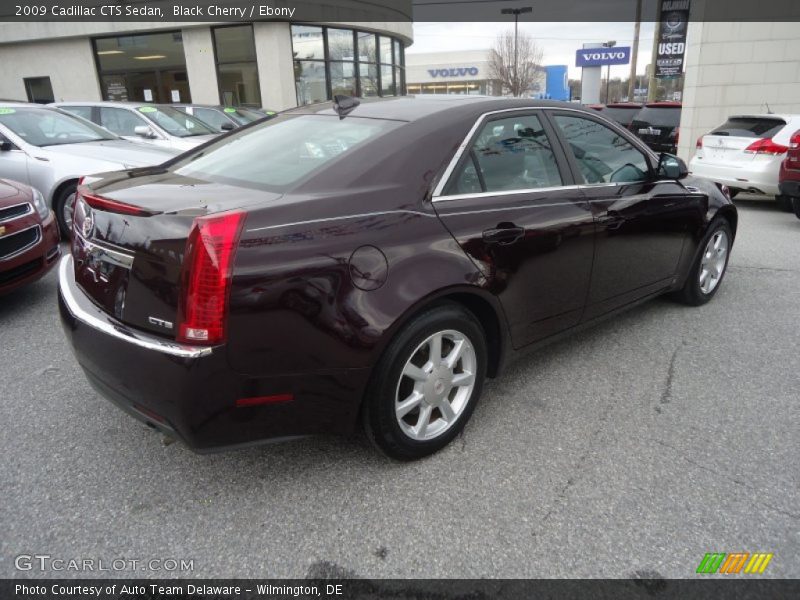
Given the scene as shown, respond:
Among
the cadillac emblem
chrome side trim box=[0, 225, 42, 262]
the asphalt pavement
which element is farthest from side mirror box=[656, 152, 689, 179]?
chrome side trim box=[0, 225, 42, 262]

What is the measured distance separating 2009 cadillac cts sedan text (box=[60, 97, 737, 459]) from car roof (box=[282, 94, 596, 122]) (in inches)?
0.7

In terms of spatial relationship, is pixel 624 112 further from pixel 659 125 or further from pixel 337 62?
pixel 337 62

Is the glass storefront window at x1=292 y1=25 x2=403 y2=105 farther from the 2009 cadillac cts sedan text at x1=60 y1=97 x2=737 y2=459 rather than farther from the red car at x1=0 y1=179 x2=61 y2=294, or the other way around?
the 2009 cadillac cts sedan text at x1=60 y1=97 x2=737 y2=459

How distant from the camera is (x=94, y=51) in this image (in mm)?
21547

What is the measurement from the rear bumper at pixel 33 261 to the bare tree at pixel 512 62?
45542 mm

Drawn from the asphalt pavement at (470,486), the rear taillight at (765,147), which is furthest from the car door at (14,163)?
the rear taillight at (765,147)

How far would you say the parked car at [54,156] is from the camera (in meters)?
6.55

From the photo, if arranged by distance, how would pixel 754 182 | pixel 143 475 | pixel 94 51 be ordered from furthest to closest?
1. pixel 94 51
2. pixel 754 182
3. pixel 143 475

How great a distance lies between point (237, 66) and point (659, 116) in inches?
555

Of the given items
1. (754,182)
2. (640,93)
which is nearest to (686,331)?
(754,182)

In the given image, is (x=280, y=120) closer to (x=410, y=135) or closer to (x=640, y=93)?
(x=410, y=135)

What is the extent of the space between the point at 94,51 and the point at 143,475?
77.5 feet

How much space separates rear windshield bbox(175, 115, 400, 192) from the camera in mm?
2617

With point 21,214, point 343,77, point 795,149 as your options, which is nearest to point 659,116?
point 795,149
